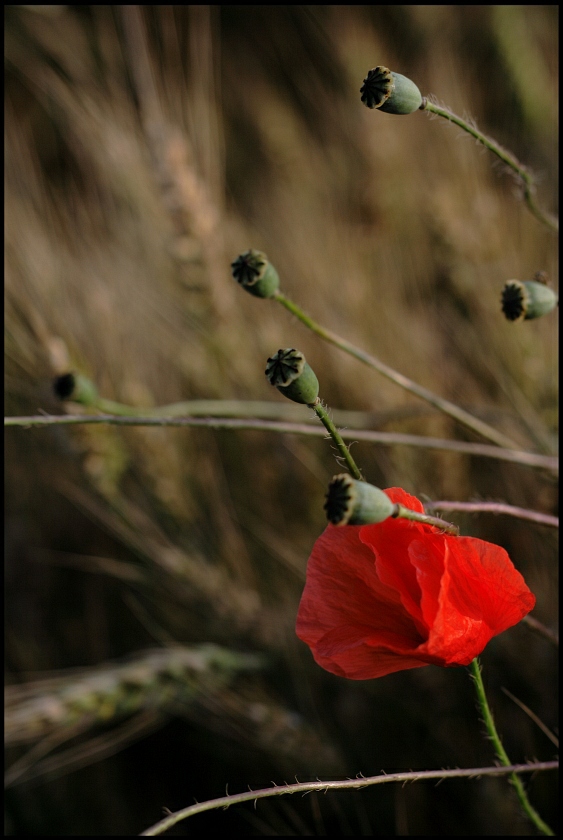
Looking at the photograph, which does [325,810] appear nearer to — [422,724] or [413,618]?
[422,724]

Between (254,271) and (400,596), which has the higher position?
(254,271)

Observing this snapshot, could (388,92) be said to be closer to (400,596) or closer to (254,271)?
(254,271)

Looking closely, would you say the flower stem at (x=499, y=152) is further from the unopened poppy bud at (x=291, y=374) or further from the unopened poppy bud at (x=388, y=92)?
the unopened poppy bud at (x=291, y=374)

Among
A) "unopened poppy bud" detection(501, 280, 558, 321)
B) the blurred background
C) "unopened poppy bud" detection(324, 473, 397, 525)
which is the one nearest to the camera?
"unopened poppy bud" detection(324, 473, 397, 525)

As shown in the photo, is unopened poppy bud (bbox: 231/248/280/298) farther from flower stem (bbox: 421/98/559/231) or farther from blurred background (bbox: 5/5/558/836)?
blurred background (bbox: 5/5/558/836)

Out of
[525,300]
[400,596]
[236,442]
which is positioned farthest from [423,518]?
[236,442]

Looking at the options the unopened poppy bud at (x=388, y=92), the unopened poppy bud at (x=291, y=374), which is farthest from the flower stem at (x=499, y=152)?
the unopened poppy bud at (x=291, y=374)

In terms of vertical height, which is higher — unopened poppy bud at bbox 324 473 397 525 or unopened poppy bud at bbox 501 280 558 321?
unopened poppy bud at bbox 501 280 558 321

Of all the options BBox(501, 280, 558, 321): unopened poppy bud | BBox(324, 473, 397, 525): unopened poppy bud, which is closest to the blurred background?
BBox(501, 280, 558, 321): unopened poppy bud
